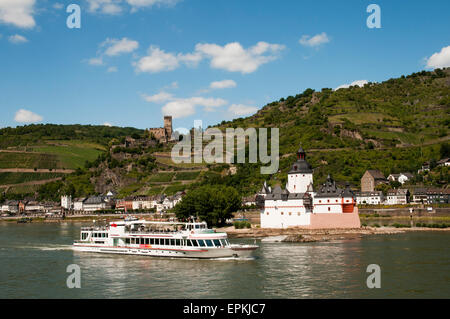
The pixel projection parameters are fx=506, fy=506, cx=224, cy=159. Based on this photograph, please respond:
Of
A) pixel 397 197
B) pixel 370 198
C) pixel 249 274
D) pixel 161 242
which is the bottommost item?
pixel 249 274

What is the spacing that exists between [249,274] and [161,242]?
12.8m

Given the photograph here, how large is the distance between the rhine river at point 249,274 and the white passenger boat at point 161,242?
0.94 metres

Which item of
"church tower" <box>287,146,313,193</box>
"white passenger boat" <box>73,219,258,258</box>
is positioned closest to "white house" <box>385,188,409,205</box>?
"church tower" <box>287,146,313,193</box>

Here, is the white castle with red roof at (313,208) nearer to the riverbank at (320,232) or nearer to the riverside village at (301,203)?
the riverside village at (301,203)

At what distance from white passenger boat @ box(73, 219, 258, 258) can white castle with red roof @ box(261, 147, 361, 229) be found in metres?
25.9

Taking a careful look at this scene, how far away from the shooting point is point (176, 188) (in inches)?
5842

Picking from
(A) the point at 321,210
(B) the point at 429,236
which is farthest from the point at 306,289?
(A) the point at 321,210

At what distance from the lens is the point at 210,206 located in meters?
79.9

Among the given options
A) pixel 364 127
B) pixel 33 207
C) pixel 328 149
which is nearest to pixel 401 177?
pixel 328 149

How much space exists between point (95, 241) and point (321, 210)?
32524 millimetres

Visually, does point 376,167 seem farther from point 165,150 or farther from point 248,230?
point 165,150

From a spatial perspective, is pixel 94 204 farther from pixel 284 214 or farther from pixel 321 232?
pixel 321 232
